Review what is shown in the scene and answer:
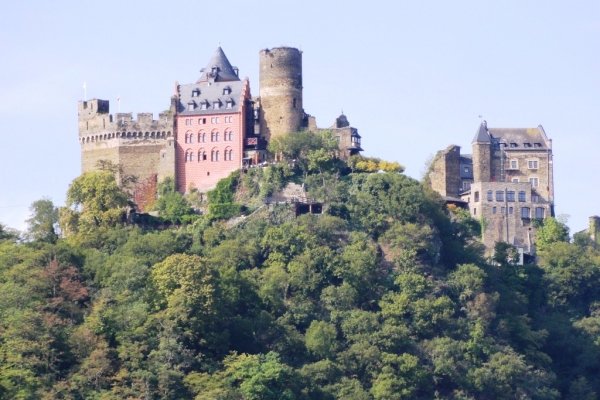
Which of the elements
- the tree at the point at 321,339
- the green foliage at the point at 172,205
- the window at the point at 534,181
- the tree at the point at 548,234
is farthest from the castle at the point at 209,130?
the tree at the point at 321,339

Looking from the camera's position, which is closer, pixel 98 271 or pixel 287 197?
pixel 98 271

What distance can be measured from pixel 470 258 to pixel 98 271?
19809 mm

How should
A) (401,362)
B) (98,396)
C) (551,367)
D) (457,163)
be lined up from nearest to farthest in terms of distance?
(98,396) < (401,362) < (551,367) < (457,163)

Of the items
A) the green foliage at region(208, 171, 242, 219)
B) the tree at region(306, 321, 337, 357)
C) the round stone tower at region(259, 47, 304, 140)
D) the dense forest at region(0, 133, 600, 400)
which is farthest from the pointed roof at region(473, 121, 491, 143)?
the tree at region(306, 321, 337, 357)

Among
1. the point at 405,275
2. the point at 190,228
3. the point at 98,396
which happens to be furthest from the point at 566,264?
the point at 98,396

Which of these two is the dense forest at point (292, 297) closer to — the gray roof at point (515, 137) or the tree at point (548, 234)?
the tree at point (548, 234)

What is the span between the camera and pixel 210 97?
110188 mm

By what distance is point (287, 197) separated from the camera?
10688 cm

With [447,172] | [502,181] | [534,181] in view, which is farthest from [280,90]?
[534,181]

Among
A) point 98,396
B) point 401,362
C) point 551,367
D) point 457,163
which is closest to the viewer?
point 98,396

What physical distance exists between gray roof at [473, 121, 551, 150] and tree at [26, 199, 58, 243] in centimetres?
2315

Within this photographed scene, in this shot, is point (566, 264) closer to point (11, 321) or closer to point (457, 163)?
point (457, 163)

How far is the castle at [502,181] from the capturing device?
364ft

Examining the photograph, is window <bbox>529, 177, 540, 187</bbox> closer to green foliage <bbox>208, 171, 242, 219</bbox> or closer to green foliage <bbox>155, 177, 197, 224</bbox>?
green foliage <bbox>208, 171, 242, 219</bbox>
